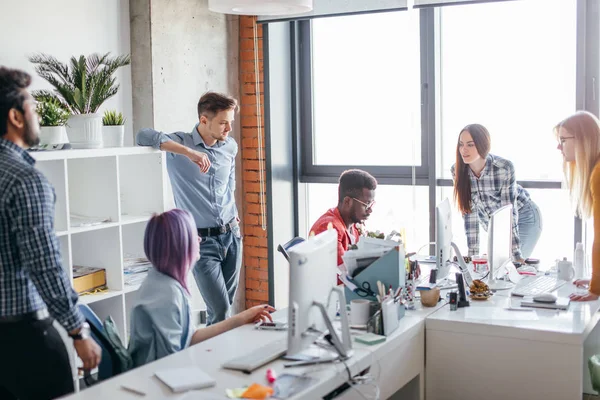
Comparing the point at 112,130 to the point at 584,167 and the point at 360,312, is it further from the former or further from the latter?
the point at 584,167

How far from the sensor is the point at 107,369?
110 inches

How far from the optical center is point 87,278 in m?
4.20

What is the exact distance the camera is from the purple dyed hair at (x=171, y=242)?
2826 millimetres

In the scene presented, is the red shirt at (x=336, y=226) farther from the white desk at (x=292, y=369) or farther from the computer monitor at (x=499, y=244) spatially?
the computer monitor at (x=499, y=244)

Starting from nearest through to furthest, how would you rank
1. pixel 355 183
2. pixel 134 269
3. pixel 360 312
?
pixel 360 312, pixel 355 183, pixel 134 269

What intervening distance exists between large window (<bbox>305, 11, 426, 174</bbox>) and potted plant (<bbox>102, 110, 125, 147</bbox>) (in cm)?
212

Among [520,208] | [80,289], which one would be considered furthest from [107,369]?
[520,208]

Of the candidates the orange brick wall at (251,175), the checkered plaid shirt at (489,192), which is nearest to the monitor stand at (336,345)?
the checkered plaid shirt at (489,192)

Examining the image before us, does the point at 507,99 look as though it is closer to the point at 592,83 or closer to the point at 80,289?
the point at 592,83

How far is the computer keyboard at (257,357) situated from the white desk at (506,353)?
0.80 meters

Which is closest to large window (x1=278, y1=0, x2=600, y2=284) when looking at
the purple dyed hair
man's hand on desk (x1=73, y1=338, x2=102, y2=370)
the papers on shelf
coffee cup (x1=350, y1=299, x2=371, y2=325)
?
the papers on shelf

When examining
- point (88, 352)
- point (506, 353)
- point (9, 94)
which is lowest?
point (506, 353)

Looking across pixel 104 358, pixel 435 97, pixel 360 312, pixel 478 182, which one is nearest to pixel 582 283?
pixel 478 182

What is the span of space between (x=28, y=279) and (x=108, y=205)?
171 centimetres
